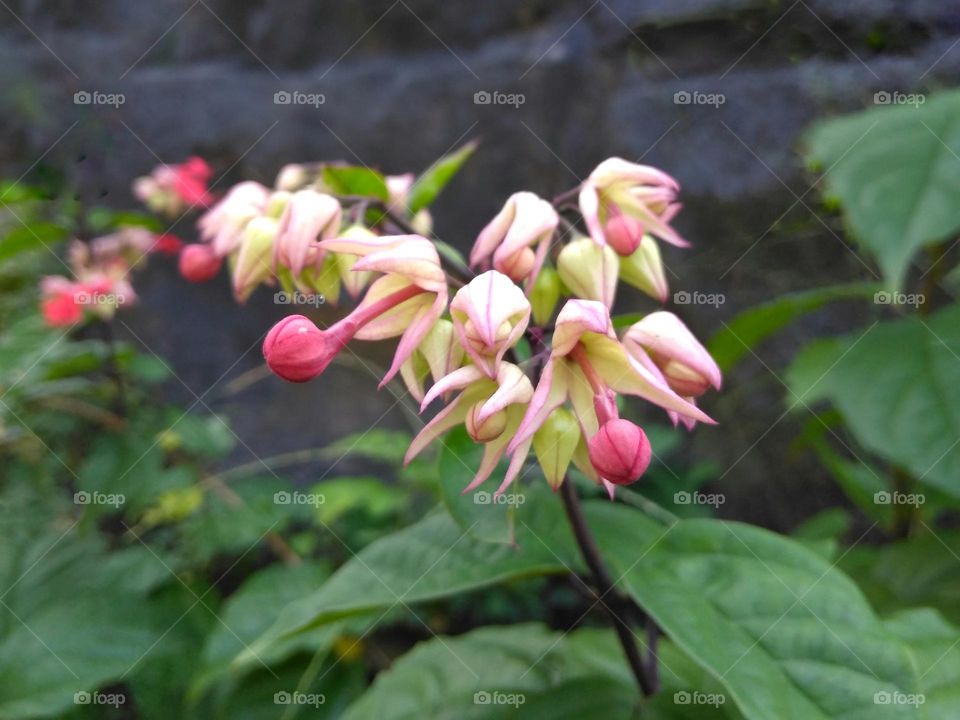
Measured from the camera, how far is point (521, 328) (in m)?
0.51

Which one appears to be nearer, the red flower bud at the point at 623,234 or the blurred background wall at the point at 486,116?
the red flower bud at the point at 623,234

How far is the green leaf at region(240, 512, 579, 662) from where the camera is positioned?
0.66 m

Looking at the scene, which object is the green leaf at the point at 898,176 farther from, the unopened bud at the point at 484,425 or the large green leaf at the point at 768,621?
the unopened bud at the point at 484,425

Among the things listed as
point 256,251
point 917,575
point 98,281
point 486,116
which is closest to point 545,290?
point 256,251

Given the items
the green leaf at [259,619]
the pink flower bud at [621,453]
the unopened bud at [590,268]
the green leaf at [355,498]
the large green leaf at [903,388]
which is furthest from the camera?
the green leaf at [355,498]

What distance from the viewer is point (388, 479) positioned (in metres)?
2.06

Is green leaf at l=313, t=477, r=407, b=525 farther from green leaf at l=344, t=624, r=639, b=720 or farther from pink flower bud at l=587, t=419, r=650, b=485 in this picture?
pink flower bud at l=587, t=419, r=650, b=485

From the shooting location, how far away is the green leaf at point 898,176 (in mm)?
771

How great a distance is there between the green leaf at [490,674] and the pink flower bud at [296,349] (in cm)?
40

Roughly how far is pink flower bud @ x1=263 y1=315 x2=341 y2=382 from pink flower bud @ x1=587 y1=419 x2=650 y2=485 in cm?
19

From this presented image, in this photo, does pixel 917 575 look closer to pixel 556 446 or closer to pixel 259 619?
pixel 556 446

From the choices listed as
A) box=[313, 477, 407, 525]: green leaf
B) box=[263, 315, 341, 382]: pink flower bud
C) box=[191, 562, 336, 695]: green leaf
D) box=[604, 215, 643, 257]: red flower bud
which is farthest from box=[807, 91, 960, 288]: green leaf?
box=[313, 477, 407, 525]: green leaf

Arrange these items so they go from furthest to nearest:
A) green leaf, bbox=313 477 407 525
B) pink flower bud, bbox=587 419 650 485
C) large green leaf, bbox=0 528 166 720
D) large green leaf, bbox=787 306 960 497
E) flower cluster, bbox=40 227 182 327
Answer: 1. green leaf, bbox=313 477 407 525
2. flower cluster, bbox=40 227 182 327
3. large green leaf, bbox=0 528 166 720
4. large green leaf, bbox=787 306 960 497
5. pink flower bud, bbox=587 419 650 485

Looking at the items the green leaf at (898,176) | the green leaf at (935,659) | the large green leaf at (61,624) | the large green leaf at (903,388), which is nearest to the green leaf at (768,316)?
the large green leaf at (903,388)
